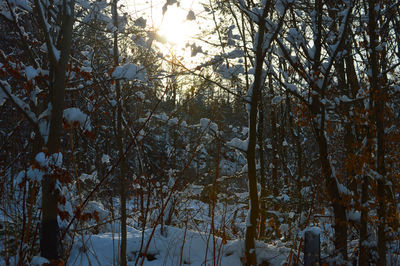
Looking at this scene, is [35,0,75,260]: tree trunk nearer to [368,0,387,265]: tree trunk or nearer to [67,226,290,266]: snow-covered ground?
[67,226,290,266]: snow-covered ground

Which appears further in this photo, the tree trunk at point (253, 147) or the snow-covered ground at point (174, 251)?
the snow-covered ground at point (174, 251)

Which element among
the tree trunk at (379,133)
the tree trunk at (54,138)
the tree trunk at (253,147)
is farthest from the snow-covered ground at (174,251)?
the tree trunk at (54,138)

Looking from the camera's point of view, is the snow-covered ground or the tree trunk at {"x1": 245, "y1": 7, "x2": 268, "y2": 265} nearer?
the tree trunk at {"x1": 245, "y1": 7, "x2": 268, "y2": 265}

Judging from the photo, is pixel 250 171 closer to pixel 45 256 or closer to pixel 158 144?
pixel 45 256

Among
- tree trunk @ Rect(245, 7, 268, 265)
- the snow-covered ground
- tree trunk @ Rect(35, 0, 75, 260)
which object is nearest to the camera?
tree trunk @ Rect(35, 0, 75, 260)

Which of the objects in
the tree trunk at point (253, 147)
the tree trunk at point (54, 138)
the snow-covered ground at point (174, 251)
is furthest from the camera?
the snow-covered ground at point (174, 251)

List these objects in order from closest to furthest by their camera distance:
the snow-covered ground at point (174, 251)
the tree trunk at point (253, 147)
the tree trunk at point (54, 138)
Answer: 1. the tree trunk at point (54, 138)
2. the tree trunk at point (253, 147)
3. the snow-covered ground at point (174, 251)

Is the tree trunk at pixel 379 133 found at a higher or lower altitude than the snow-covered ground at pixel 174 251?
higher

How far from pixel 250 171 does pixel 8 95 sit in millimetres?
2092

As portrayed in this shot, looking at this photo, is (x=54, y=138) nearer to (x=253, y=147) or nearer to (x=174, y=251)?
(x=253, y=147)

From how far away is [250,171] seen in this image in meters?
3.03

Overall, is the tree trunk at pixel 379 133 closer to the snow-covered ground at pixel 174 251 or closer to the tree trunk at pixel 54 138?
the snow-covered ground at pixel 174 251

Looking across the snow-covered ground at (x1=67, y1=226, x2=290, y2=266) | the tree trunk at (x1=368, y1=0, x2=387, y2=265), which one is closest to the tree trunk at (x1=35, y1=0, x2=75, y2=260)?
the snow-covered ground at (x1=67, y1=226, x2=290, y2=266)

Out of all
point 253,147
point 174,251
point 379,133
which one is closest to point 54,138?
point 253,147
